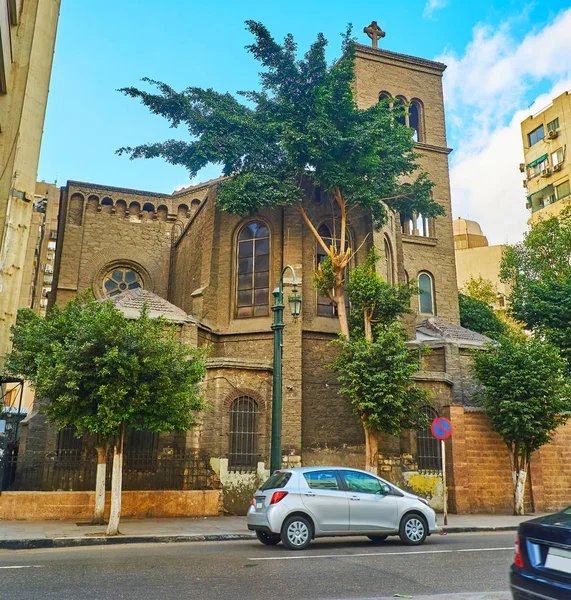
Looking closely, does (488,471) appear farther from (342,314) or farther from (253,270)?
(253,270)

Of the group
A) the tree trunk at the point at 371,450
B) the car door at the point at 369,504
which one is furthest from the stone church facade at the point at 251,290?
the car door at the point at 369,504

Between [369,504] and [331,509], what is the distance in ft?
2.37

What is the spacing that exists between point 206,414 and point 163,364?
5179 millimetres

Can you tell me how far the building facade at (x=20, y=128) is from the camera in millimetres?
11125

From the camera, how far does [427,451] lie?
18.5 meters

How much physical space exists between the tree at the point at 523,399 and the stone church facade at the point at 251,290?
2040 mm

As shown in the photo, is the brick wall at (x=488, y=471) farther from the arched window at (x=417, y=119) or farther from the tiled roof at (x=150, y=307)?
the arched window at (x=417, y=119)

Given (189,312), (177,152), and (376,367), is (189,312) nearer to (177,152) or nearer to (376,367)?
(177,152)

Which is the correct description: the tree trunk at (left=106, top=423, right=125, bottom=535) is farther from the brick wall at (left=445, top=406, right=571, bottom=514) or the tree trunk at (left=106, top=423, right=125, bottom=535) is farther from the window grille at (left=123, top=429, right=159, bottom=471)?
the brick wall at (left=445, top=406, right=571, bottom=514)

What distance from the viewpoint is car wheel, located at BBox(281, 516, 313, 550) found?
9.77 m

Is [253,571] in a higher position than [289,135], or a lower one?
lower

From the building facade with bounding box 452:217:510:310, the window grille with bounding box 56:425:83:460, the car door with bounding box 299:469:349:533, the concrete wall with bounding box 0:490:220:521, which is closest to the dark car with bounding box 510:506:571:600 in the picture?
the car door with bounding box 299:469:349:533

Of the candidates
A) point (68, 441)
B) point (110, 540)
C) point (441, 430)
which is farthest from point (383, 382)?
point (68, 441)

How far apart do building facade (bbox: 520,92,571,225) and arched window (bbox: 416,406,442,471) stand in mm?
31756
